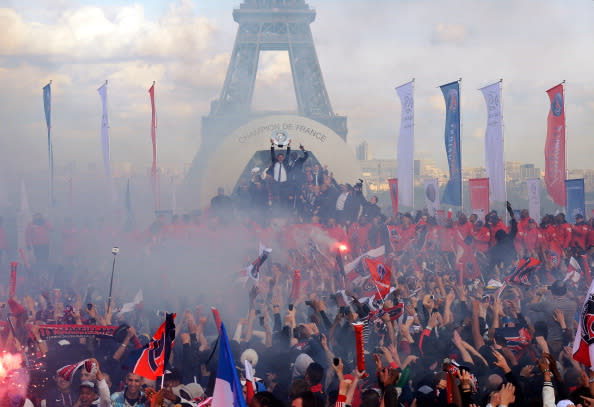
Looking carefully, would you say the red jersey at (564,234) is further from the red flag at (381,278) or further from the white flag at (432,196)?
the red flag at (381,278)

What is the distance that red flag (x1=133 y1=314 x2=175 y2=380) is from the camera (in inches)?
258

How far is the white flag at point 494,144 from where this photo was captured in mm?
17797

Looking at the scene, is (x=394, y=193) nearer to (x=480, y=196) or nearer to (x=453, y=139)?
(x=453, y=139)

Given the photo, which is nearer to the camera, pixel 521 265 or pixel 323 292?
pixel 521 265

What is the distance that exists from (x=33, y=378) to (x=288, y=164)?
45.2ft

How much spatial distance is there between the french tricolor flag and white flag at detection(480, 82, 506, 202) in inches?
523

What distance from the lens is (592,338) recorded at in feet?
20.1

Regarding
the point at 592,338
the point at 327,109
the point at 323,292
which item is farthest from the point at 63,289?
the point at 327,109

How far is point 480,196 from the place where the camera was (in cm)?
1775

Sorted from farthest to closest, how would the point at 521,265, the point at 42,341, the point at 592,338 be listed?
the point at 521,265
the point at 42,341
the point at 592,338

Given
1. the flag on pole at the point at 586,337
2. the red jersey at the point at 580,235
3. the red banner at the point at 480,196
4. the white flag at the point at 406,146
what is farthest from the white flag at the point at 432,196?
the flag on pole at the point at 586,337

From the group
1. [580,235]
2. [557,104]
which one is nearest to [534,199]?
[557,104]

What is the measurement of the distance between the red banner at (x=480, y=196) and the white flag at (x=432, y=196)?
7.14ft

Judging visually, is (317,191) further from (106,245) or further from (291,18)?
(291,18)
